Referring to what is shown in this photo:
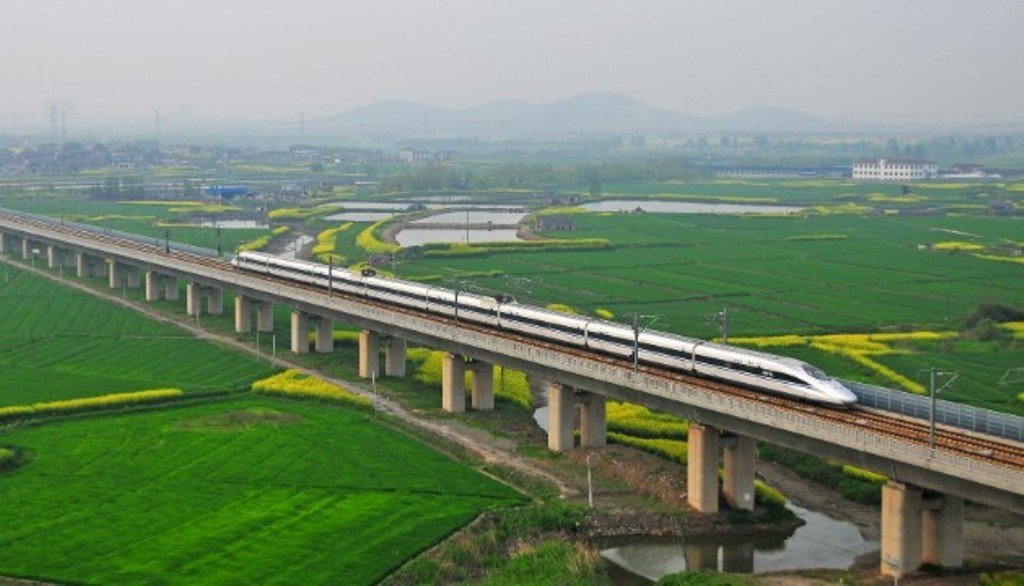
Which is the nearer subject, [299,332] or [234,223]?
[299,332]

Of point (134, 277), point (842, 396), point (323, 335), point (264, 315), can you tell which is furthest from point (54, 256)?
point (842, 396)

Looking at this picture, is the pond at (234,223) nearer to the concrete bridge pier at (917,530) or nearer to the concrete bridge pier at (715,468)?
the concrete bridge pier at (715,468)

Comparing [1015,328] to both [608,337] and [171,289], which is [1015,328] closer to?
[608,337]

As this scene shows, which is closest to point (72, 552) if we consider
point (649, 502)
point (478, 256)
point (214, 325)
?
point (649, 502)

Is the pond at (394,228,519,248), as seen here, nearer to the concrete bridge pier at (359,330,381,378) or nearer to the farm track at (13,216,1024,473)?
the concrete bridge pier at (359,330,381,378)

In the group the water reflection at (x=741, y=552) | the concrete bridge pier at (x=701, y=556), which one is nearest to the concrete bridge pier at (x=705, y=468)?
the water reflection at (x=741, y=552)

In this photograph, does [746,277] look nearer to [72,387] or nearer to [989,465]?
[72,387]

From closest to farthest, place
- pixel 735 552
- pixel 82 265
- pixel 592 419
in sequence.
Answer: pixel 735 552 < pixel 592 419 < pixel 82 265

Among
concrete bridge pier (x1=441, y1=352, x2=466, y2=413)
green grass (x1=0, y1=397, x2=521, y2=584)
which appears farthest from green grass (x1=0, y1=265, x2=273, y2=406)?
A: concrete bridge pier (x1=441, y1=352, x2=466, y2=413)
